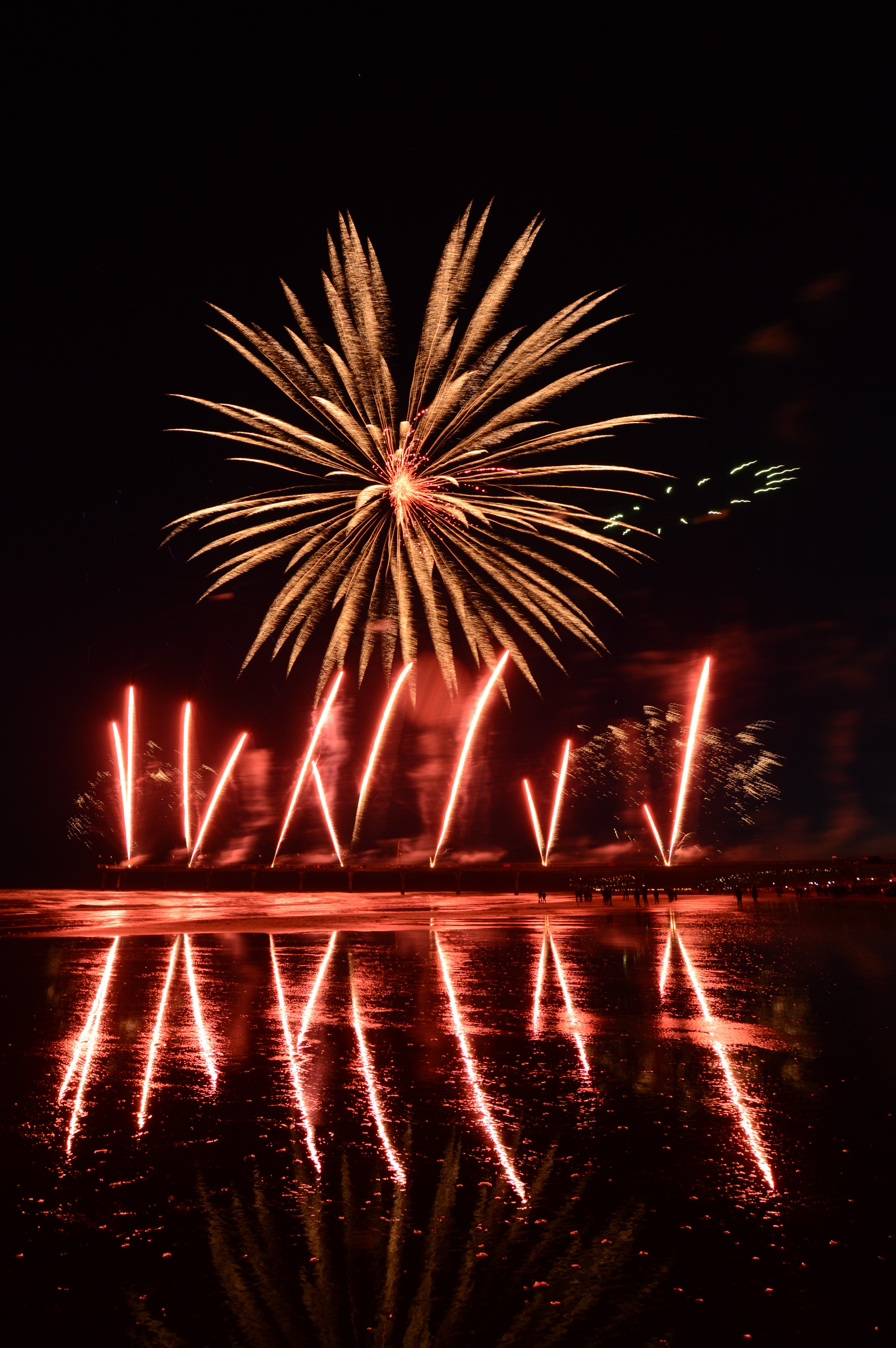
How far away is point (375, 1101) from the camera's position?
6734 millimetres

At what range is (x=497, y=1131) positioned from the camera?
19.6 feet

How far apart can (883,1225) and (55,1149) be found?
5.27 metres

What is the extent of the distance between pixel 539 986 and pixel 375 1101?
661cm

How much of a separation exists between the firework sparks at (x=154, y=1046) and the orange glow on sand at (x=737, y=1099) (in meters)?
4.46

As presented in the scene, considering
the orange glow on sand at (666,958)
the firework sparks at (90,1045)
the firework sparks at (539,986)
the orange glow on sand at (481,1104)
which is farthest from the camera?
the orange glow on sand at (666,958)

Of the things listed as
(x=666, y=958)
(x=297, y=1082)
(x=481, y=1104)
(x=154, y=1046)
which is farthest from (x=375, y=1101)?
(x=666, y=958)

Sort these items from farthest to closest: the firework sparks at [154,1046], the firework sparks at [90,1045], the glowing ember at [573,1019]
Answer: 1. the glowing ember at [573,1019]
2. the firework sparks at [154,1046]
3. the firework sparks at [90,1045]

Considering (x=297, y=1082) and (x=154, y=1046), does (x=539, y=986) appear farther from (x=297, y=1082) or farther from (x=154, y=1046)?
(x=297, y=1082)

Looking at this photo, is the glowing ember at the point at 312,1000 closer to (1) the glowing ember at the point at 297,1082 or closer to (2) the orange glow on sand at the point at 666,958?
(1) the glowing ember at the point at 297,1082

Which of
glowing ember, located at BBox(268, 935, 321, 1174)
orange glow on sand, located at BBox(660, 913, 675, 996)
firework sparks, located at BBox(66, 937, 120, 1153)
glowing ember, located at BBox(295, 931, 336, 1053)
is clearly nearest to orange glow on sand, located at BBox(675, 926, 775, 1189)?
orange glow on sand, located at BBox(660, 913, 675, 996)

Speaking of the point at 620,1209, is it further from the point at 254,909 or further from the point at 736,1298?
the point at 254,909

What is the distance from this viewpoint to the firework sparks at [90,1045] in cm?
627

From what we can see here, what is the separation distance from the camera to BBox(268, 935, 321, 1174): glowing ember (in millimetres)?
5594

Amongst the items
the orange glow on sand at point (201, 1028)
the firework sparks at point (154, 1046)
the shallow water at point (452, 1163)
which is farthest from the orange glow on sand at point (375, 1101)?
the firework sparks at point (154, 1046)
